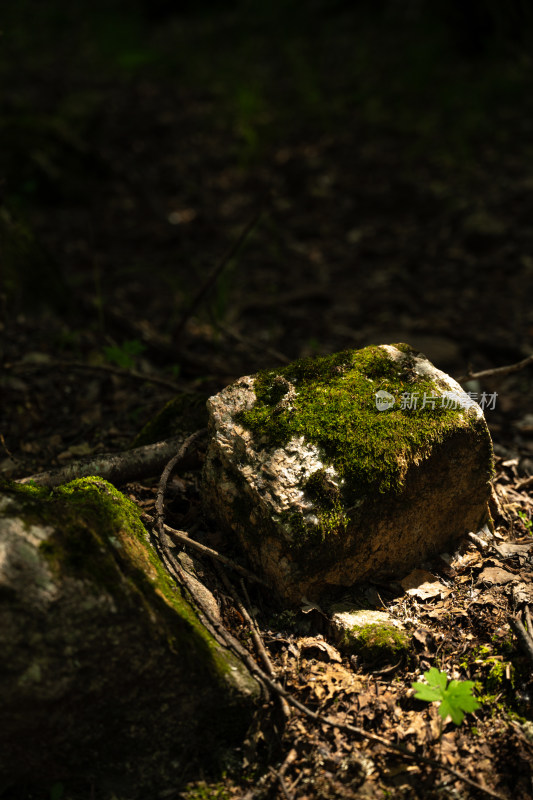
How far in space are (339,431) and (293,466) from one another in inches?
9.6

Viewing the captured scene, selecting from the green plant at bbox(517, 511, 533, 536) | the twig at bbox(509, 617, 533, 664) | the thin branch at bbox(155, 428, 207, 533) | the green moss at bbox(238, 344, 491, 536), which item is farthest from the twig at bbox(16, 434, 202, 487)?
the green plant at bbox(517, 511, 533, 536)

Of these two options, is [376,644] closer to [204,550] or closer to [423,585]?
[423,585]

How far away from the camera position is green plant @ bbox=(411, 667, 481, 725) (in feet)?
6.10

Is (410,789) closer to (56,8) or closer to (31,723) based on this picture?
(31,723)

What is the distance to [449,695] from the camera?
75.0 inches

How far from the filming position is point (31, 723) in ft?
5.81

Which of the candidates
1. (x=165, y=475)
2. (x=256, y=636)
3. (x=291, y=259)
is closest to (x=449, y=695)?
(x=256, y=636)

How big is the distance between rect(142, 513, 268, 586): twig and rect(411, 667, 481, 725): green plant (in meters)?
0.70

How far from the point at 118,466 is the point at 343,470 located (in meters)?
1.06

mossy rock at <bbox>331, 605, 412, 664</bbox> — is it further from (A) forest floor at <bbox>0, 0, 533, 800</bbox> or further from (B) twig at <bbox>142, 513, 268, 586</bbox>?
(B) twig at <bbox>142, 513, 268, 586</bbox>

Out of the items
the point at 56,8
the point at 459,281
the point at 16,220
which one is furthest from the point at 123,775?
the point at 56,8

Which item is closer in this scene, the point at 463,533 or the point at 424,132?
the point at 463,533

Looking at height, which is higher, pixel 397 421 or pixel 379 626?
pixel 397 421

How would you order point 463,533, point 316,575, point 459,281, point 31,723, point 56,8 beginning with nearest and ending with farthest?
point 31,723 → point 316,575 → point 463,533 → point 459,281 → point 56,8
